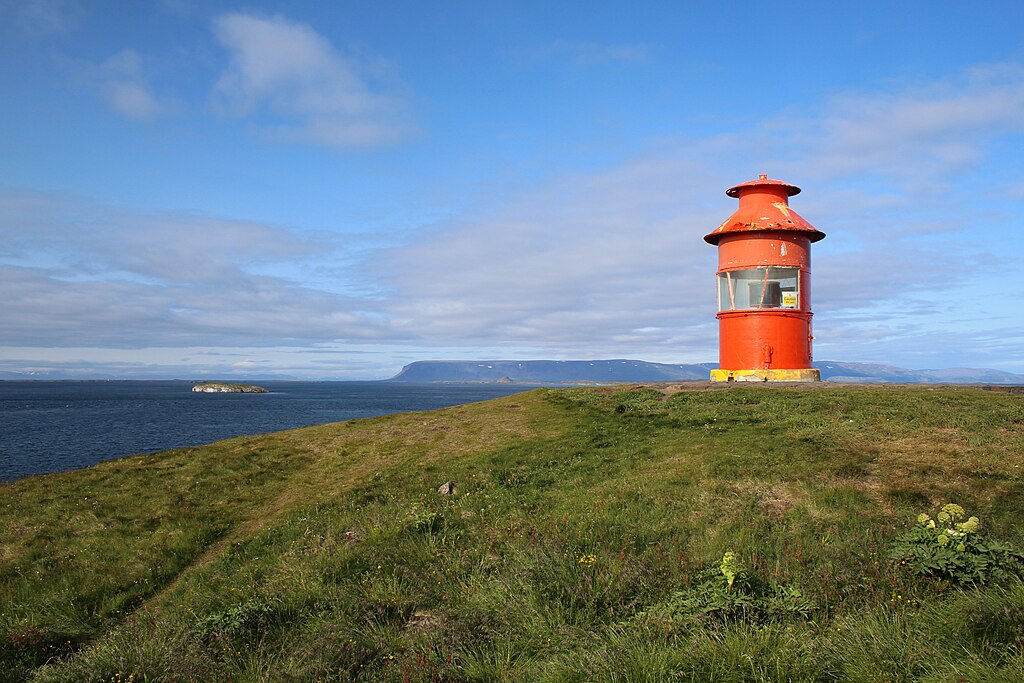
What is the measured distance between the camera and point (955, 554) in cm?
805

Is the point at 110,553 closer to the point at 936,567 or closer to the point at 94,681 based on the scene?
the point at 94,681

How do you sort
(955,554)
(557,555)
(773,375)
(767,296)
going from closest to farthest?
(955,554), (557,555), (773,375), (767,296)

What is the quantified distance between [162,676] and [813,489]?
34.6 ft

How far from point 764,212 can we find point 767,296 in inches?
131

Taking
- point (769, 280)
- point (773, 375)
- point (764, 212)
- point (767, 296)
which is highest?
point (764, 212)

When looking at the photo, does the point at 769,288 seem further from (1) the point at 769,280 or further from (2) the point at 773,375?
(2) the point at 773,375

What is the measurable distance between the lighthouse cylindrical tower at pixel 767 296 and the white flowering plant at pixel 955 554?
14.6m

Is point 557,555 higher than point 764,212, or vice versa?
point 764,212

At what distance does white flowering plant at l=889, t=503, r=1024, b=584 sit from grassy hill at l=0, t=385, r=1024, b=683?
114mm

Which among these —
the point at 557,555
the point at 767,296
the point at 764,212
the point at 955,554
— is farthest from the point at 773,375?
the point at 557,555

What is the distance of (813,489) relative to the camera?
37.7ft

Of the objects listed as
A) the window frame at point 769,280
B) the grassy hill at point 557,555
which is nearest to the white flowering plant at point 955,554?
the grassy hill at point 557,555

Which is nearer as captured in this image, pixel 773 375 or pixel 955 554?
pixel 955 554

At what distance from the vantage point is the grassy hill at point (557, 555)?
6.70 m
